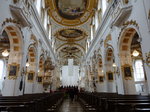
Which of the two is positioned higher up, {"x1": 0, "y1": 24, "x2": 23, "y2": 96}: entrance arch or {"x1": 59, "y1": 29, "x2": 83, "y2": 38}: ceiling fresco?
{"x1": 59, "y1": 29, "x2": 83, "y2": 38}: ceiling fresco

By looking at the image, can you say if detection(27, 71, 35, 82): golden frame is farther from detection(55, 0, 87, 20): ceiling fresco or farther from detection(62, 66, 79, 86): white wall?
detection(62, 66, 79, 86): white wall

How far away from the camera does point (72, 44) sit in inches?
1025

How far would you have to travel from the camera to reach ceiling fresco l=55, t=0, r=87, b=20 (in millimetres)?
16578

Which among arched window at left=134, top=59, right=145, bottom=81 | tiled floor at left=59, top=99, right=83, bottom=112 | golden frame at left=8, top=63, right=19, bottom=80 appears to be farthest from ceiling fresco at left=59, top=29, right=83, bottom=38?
golden frame at left=8, top=63, right=19, bottom=80

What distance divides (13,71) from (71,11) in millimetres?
13576

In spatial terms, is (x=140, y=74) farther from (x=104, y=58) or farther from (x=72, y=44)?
(x=72, y=44)

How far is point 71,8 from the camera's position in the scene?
1756cm

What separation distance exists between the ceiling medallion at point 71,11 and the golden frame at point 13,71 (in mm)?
11134

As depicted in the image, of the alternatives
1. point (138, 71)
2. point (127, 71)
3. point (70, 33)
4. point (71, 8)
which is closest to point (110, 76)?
point (127, 71)

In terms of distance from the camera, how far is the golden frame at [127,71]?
7887 mm

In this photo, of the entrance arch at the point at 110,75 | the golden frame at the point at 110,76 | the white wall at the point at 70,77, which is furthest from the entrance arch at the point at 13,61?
the white wall at the point at 70,77

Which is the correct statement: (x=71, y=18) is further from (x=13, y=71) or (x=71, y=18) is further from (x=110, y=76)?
(x=13, y=71)

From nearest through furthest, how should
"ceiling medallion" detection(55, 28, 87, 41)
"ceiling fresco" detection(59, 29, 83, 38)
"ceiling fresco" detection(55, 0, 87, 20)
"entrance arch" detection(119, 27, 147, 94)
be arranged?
"entrance arch" detection(119, 27, 147, 94) → "ceiling fresco" detection(55, 0, 87, 20) → "ceiling fresco" detection(59, 29, 83, 38) → "ceiling medallion" detection(55, 28, 87, 41)

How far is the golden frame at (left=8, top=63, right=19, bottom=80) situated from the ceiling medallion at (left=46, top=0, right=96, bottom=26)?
11134 mm
